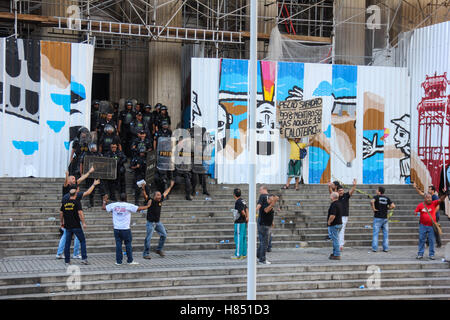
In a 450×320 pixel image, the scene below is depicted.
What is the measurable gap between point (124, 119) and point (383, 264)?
917 centimetres

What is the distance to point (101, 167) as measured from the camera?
15.1 meters

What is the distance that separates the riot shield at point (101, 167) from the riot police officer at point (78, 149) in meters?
0.58

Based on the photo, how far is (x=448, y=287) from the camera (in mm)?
12297

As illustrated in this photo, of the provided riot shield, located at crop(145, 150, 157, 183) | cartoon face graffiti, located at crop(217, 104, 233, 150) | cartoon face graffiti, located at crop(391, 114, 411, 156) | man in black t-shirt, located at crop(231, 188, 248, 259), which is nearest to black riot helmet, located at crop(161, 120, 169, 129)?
riot shield, located at crop(145, 150, 157, 183)

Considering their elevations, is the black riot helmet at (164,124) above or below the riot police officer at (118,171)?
above

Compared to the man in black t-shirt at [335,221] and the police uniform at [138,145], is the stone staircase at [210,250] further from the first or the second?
the police uniform at [138,145]

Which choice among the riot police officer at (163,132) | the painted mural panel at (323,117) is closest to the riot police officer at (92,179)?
the riot police officer at (163,132)

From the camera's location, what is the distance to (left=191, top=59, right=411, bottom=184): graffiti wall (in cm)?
1792

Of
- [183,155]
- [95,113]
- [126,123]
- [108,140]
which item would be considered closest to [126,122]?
[126,123]

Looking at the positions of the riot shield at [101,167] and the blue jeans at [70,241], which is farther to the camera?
the riot shield at [101,167]

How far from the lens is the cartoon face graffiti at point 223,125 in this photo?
17.8 metres

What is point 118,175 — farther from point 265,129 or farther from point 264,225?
point 265,129

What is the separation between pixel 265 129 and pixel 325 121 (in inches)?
83.4

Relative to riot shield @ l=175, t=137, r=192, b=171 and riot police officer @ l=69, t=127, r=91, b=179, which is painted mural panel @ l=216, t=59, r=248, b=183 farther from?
riot police officer @ l=69, t=127, r=91, b=179
